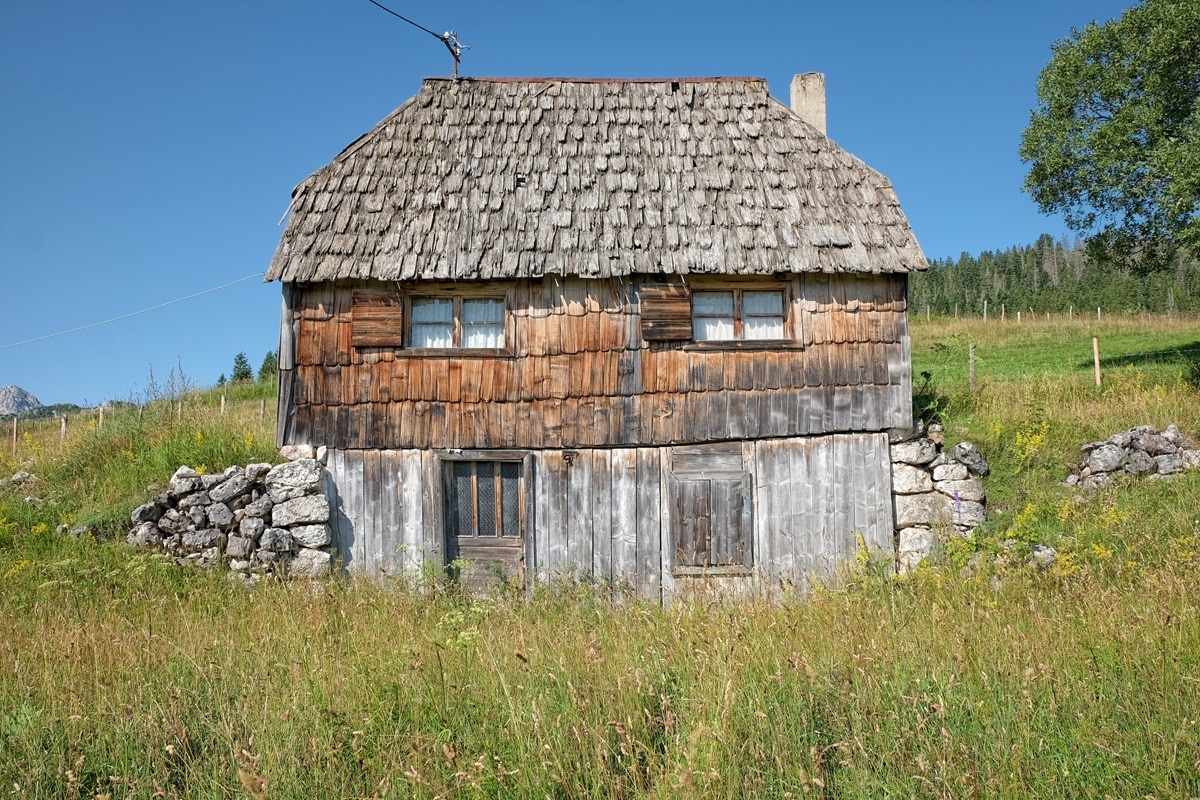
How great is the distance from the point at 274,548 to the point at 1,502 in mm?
4822

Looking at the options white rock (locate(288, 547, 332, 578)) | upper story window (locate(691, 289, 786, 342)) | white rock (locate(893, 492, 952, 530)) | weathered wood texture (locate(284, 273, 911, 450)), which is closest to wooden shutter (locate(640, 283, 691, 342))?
weathered wood texture (locate(284, 273, 911, 450))

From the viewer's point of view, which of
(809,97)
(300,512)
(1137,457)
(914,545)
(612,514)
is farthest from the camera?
(809,97)

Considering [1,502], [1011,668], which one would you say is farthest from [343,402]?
[1011,668]

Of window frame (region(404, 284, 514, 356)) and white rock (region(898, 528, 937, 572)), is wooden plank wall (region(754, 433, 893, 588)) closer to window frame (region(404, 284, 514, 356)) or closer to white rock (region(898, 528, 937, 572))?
white rock (region(898, 528, 937, 572))

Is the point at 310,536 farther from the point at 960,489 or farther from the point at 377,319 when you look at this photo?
the point at 960,489

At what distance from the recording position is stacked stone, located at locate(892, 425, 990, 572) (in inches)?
376

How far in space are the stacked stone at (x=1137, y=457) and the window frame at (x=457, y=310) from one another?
28.0ft

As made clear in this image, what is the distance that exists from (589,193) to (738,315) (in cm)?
256

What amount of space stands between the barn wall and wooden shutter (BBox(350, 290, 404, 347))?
1.41m

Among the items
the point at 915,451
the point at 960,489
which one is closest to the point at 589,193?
the point at 915,451

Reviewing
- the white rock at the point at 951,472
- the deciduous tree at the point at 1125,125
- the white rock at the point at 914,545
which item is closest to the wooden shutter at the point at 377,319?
the white rock at the point at 914,545

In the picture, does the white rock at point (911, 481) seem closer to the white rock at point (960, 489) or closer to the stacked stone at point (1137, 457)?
the white rock at point (960, 489)

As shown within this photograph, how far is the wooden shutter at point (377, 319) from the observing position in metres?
9.43

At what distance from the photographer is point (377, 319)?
31.0 ft
